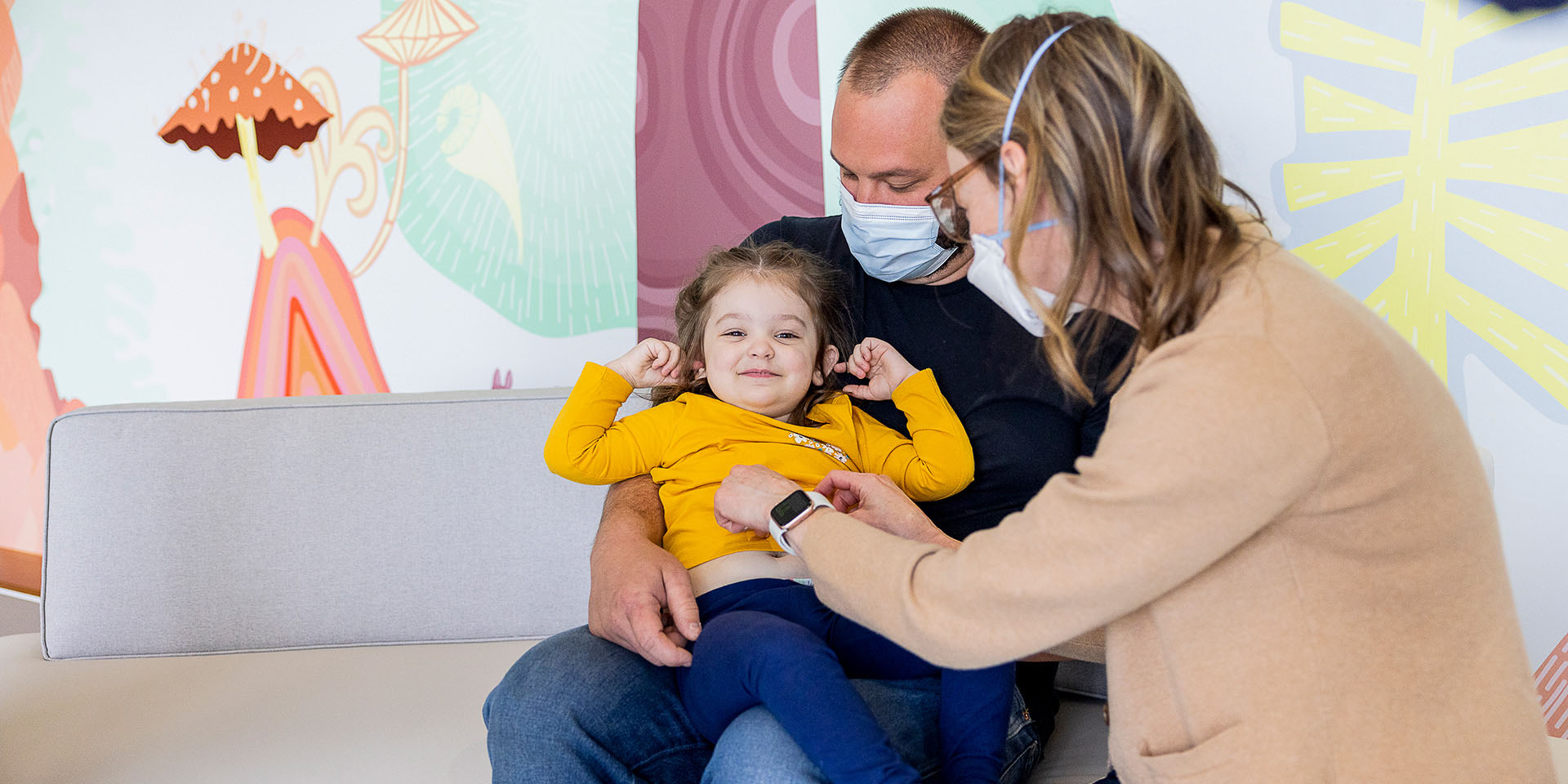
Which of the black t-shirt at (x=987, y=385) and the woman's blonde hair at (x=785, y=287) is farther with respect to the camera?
the woman's blonde hair at (x=785, y=287)

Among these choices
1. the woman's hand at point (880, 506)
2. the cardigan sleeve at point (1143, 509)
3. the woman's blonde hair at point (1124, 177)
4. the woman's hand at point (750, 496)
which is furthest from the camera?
the woman's hand at point (880, 506)

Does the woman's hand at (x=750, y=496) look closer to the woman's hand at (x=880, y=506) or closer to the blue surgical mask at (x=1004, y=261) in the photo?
the woman's hand at (x=880, y=506)

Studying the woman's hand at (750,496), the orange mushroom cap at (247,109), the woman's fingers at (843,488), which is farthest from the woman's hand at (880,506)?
the orange mushroom cap at (247,109)

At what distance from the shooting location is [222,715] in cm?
168

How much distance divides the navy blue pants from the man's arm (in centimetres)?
4

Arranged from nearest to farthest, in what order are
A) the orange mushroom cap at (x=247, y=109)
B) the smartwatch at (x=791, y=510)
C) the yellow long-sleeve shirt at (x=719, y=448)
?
the smartwatch at (x=791, y=510)
the yellow long-sleeve shirt at (x=719, y=448)
the orange mushroom cap at (x=247, y=109)

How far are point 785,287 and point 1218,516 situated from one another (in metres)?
0.97

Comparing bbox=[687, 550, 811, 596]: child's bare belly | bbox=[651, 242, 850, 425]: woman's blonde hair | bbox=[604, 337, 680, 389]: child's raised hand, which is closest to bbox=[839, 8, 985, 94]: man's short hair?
bbox=[651, 242, 850, 425]: woman's blonde hair

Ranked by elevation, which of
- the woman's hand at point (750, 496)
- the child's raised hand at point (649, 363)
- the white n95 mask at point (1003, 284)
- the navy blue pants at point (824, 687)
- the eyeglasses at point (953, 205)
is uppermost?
the eyeglasses at point (953, 205)

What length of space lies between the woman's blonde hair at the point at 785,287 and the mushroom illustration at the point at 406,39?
1.53 metres

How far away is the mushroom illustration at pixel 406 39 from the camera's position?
299cm

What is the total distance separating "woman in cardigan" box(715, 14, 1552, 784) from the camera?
0.91 metres

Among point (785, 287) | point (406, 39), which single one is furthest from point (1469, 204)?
point (406, 39)

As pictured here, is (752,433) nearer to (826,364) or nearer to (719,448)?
(719,448)
